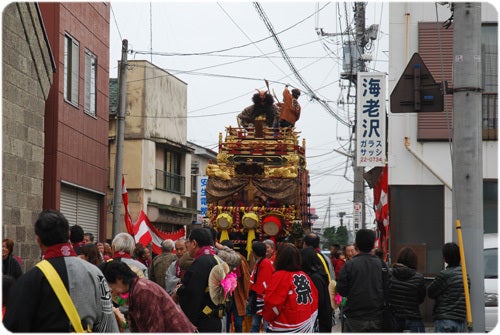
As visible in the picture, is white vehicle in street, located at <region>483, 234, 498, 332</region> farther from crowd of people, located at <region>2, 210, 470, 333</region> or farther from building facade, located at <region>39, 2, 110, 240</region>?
building facade, located at <region>39, 2, 110, 240</region>

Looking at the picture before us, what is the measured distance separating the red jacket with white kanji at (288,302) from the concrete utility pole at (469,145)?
2.05m

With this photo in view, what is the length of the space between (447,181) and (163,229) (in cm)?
2607

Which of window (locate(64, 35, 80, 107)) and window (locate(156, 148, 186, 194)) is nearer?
window (locate(64, 35, 80, 107))

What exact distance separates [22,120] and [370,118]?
763cm

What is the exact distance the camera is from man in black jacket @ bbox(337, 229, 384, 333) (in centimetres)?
945

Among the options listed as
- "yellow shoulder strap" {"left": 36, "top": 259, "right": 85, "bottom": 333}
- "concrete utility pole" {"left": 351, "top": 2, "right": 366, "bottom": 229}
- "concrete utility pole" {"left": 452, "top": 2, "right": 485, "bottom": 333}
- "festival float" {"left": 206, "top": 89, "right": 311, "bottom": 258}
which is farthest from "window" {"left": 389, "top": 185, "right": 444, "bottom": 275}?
"concrete utility pole" {"left": 351, "top": 2, "right": 366, "bottom": 229}

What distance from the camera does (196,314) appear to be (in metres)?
9.20

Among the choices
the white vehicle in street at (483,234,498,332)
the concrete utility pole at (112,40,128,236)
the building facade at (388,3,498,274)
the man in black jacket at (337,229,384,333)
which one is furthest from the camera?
the concrete utility pole at (112,40,128,236)

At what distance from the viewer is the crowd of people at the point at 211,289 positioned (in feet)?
20.7

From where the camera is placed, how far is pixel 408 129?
18.1m

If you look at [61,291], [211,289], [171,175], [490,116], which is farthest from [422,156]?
[171,175]

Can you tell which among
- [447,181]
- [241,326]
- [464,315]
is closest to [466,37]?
[464,315]

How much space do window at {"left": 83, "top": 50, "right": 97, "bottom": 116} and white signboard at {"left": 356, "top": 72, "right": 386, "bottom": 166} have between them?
879cm

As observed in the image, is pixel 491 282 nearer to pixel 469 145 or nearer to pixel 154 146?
pixel 469 145
